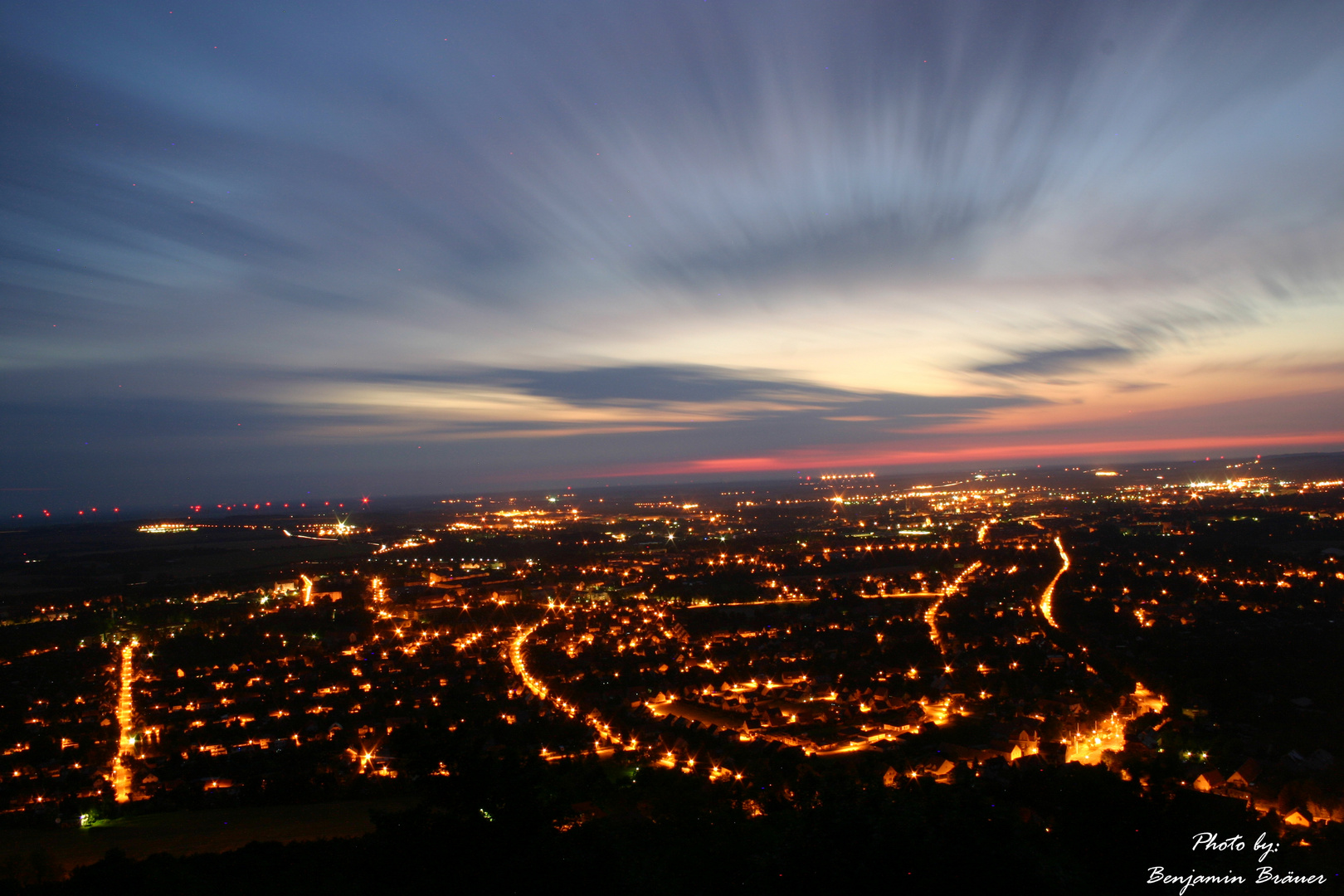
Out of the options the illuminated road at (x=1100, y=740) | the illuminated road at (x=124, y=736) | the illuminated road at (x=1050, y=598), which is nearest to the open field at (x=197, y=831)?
the illuminated road at (x=124, y=736)

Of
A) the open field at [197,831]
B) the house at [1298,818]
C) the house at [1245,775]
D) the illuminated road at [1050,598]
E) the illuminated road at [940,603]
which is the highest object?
the house at [1245,775]

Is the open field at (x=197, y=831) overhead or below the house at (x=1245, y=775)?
below

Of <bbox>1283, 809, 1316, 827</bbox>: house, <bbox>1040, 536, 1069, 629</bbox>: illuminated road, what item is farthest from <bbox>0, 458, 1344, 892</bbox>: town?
<bbox>1040, 536, 1069, 629</bbox>: illuminated road

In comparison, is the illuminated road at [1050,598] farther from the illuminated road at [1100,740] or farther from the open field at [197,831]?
the open field at [197,831]

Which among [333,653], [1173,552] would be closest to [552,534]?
[333,653]

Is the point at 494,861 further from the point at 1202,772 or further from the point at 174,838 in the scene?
the point at 1202,772

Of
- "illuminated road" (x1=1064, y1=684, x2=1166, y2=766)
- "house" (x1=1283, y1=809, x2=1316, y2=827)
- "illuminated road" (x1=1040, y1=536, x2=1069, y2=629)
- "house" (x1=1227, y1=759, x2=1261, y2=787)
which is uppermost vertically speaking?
"house" (x1=1227, y1=759, x2=1261, y2=787)

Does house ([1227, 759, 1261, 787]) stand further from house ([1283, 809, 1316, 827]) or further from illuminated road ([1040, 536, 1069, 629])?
illuminated road ([1040, 536, 1069, 629])

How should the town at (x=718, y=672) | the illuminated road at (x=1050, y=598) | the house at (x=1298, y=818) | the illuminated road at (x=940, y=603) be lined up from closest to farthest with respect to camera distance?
1. the house at (x=1298, y=818)
2. the town at (x=718, y=672)
3. the illuminated road at (x=940, y=603)
4. the illuminated road at (x=1050, y=598)
